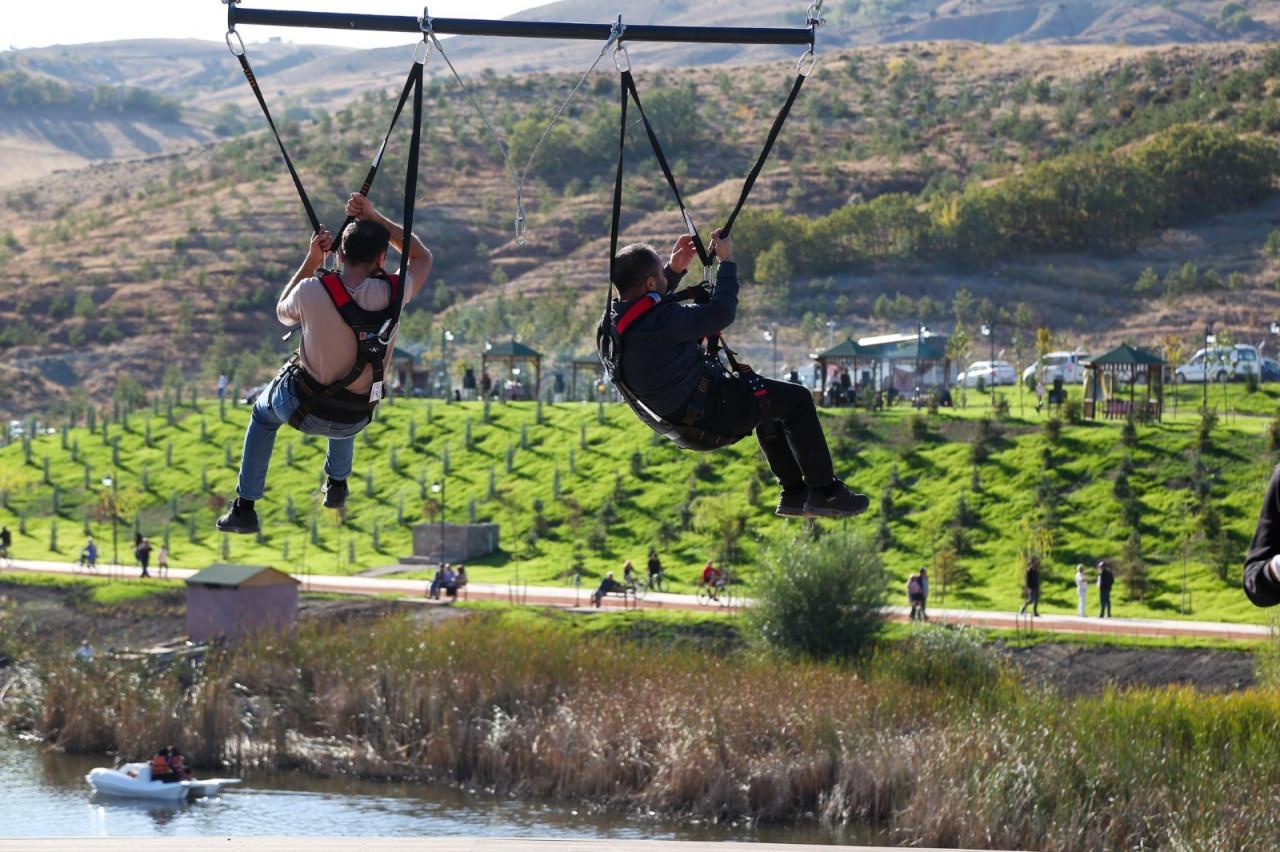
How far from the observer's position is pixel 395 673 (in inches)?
1811

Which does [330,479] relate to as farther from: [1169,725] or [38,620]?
[38,620]

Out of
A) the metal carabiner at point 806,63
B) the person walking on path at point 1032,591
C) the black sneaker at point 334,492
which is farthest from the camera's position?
the person walking on path at point 1032,591

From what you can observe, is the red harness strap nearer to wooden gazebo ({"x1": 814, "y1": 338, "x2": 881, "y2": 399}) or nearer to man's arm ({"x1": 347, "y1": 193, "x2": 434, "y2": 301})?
man's arm ({"x1": 347, "y1": 193, "x2": 434, "y2": 301})

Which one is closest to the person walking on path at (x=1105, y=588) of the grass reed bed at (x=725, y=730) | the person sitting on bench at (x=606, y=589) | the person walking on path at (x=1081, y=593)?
the person walking on path at (x=1081, y=593)

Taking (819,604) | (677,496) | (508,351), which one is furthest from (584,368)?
(819,604)

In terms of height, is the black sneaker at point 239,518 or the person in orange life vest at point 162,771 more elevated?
the black sneaker at point 239,518

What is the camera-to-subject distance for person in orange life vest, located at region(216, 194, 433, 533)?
43.7 ft

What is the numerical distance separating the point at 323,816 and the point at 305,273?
93.4 feet

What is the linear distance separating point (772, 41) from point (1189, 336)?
374ft

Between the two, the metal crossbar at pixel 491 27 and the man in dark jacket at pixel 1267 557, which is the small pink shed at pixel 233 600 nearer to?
the metal crossbar at pixel 491 27

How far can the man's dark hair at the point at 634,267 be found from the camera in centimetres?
1341

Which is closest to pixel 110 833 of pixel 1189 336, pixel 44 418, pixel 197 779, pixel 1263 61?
pixel 197 779

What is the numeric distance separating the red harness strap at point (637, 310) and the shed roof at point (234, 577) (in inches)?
1664

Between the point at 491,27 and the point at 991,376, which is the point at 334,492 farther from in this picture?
the point at 991,376
